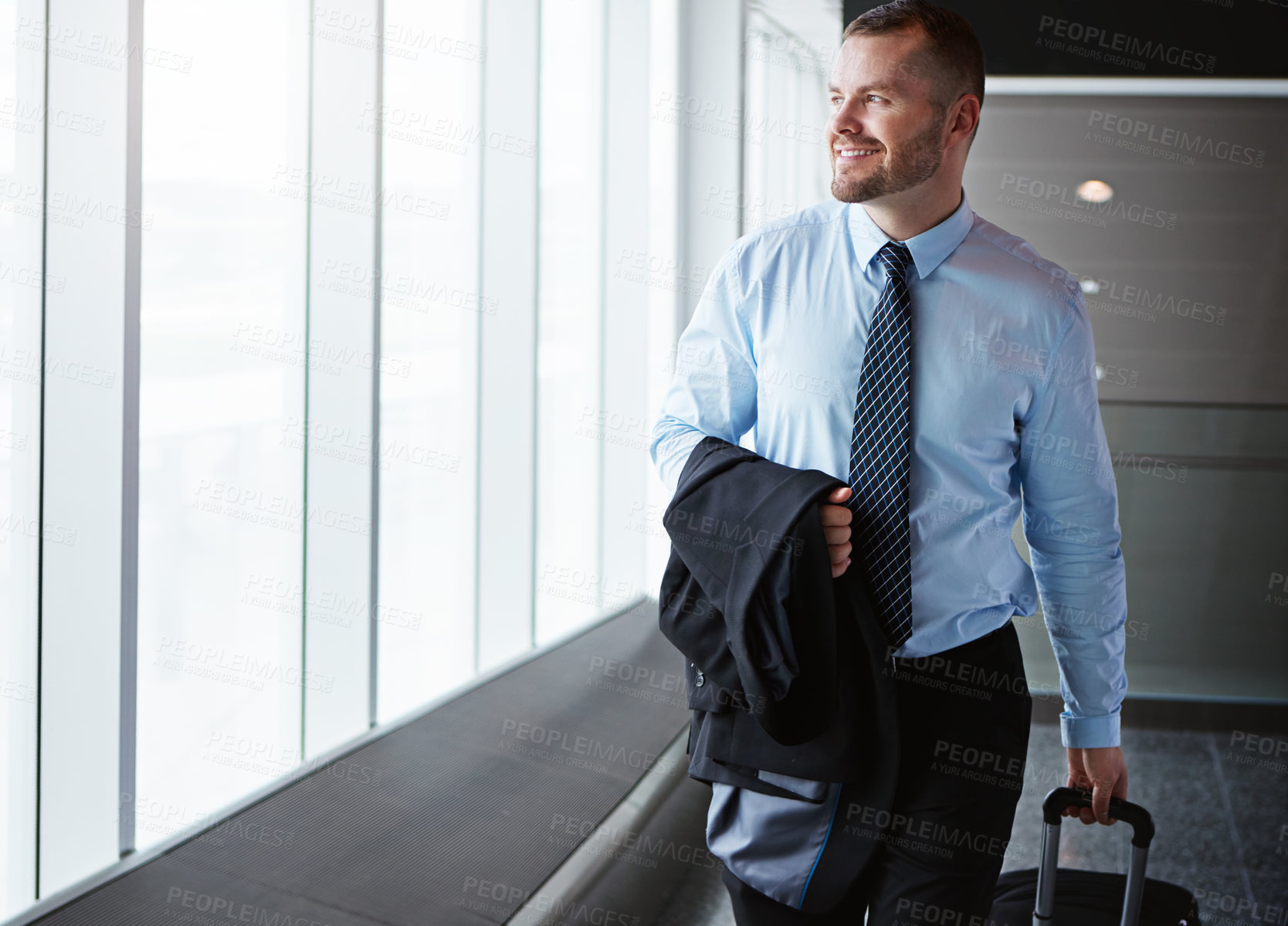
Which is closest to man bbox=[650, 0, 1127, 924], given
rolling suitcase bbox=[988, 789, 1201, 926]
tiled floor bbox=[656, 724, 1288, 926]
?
rolling suitcase bbox=[988, 789, 1201, 926]

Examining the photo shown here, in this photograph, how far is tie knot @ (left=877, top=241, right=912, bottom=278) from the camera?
1.48m

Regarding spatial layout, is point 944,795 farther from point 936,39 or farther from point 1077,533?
point 936,39

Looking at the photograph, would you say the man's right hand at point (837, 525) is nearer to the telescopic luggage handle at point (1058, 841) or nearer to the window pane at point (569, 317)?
the telescopic luggage handle at point (1058, 841)

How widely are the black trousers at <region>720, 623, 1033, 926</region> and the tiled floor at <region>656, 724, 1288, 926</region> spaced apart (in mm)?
1297

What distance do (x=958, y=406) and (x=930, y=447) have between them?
67 mm

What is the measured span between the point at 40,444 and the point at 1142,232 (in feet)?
9.85

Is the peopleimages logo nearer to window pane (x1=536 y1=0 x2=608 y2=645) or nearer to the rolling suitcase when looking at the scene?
window pane (x1=536 y1=0 x2=608 y2=645)

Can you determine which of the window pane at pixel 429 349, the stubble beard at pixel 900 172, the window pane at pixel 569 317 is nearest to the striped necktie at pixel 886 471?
the stubble beard at pixel 900 172

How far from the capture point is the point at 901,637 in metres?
1.43

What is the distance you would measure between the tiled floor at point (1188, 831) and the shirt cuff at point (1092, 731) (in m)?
1.31

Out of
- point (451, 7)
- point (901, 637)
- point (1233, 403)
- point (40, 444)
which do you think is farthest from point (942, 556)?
point (451, 7)

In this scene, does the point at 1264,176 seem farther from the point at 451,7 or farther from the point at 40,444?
the point at 40,444

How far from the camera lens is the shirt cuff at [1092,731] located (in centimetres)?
159

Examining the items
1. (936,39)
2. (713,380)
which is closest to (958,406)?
(713,380)
